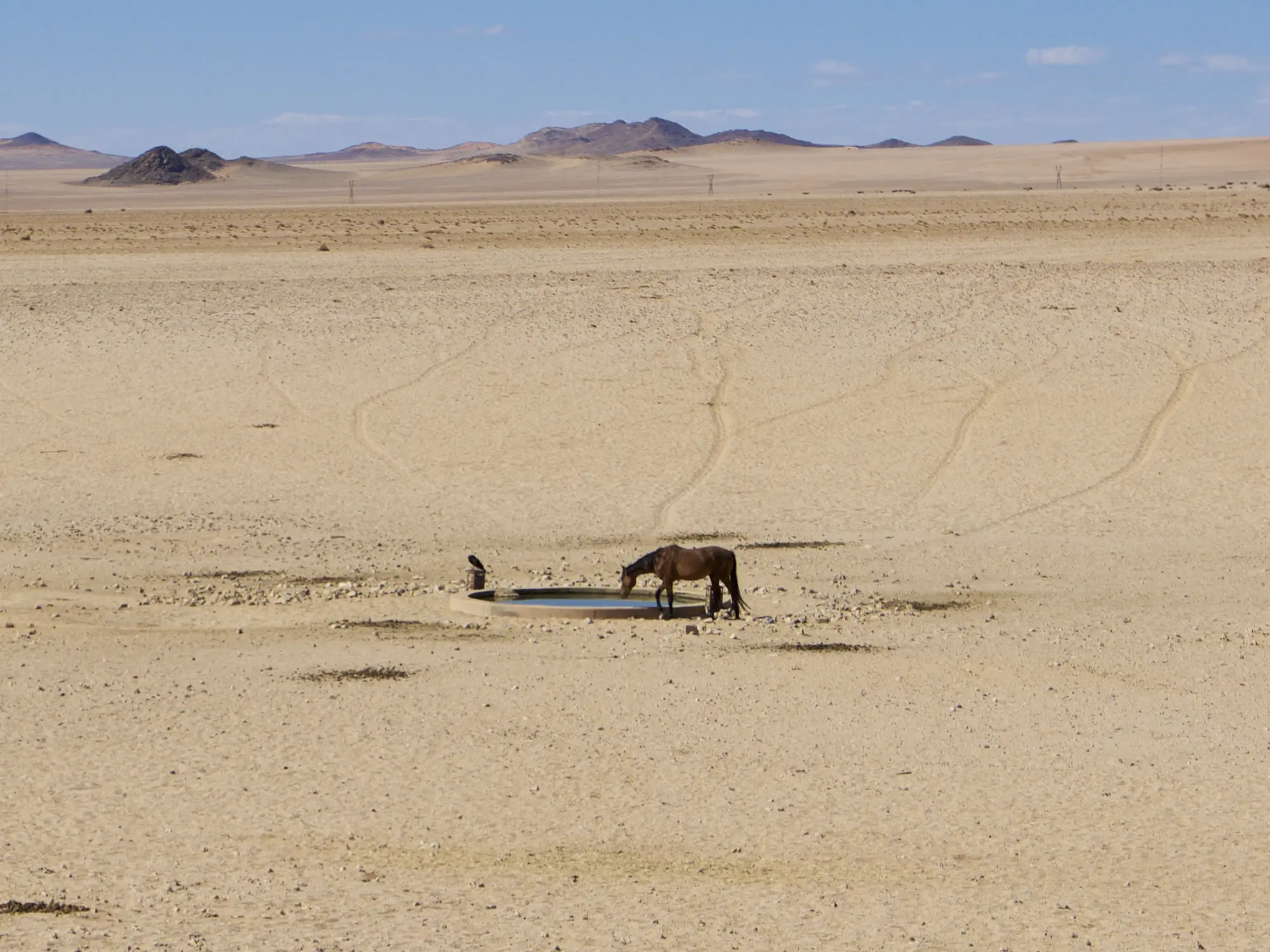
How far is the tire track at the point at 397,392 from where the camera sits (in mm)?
17359

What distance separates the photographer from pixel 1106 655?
1035 centimetres

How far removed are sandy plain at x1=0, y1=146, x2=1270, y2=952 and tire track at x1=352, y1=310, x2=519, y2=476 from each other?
0.08m

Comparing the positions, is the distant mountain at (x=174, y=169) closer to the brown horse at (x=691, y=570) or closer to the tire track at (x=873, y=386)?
the tire track at (x=873, y=386)

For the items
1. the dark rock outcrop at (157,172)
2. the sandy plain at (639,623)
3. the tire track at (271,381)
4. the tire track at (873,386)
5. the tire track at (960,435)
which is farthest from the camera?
the dark rock outcrop at (157,172)

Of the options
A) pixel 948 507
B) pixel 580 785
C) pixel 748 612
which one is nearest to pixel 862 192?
pixel 948 507

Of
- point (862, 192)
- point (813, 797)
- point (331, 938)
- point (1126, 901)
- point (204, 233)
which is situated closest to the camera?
point (331, 938)

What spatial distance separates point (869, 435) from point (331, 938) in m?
12.8

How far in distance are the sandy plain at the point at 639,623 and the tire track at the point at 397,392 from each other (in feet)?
0.27

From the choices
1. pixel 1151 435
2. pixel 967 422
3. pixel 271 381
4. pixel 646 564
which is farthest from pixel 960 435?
pixel 646 564

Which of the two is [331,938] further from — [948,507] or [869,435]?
[869,435]

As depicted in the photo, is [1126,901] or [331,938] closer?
[331,938]

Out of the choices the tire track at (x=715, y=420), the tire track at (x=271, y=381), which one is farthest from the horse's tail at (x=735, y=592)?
the tire track at (x=271, y=381)

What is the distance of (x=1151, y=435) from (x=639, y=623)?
28.8 feet

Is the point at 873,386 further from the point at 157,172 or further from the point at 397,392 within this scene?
the point at 157,172
